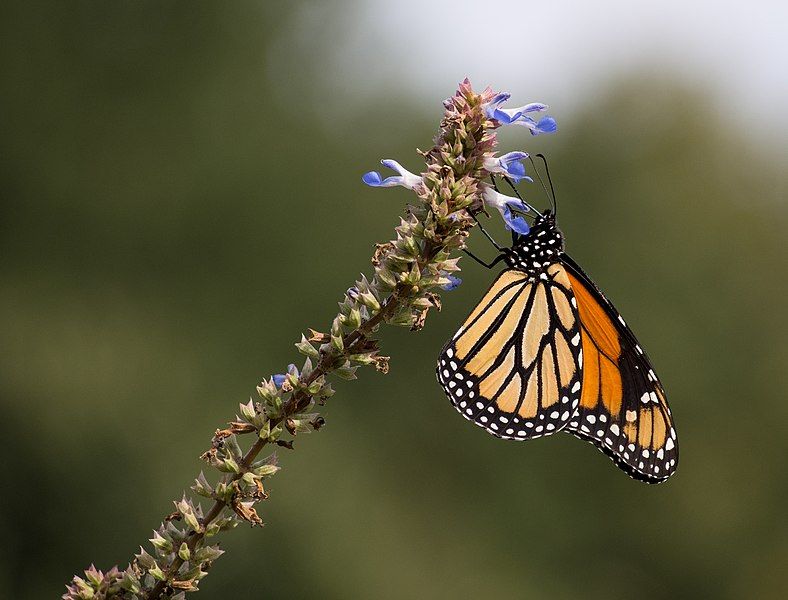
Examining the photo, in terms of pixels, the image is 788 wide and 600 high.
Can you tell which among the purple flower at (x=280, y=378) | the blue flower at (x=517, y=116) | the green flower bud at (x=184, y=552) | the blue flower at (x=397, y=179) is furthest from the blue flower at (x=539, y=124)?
the green flower bud at (x=184, y=552)

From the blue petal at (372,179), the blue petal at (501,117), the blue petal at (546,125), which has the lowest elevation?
Answer: the blue petal at (372,179)

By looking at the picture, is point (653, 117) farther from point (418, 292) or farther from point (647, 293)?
point (418, 292)

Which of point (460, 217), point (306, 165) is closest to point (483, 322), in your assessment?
point (460, 217)

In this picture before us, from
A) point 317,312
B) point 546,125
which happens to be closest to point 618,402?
point 546,125

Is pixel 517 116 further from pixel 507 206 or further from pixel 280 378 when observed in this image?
pixel 280 378

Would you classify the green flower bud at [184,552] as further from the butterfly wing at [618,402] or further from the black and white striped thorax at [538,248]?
the butterfly wing at [618,402]
